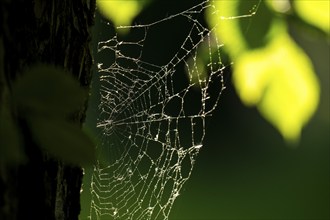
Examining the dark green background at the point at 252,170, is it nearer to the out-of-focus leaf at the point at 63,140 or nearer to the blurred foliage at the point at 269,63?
the blurred foliage at the point at 269,63

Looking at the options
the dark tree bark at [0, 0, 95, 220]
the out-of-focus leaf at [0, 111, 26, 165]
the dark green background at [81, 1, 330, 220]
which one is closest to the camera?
the out-of-focus leaf at [0, 111, 26, 165]

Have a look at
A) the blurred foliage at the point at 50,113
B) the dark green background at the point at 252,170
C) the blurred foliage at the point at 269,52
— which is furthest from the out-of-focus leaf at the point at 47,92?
the dark green background at the point at 252,170

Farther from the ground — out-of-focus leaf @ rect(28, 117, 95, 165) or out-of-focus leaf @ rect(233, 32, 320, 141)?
out-of-focus leaf @ rect(233, 32, 320, 141)

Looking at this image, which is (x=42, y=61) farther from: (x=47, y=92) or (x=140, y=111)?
(x=140, y=111)

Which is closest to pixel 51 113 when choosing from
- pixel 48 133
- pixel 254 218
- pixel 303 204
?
pixel 48 133

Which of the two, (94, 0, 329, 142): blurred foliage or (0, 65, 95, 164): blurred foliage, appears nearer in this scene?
(0, 65, 95, 164): blurred foliage

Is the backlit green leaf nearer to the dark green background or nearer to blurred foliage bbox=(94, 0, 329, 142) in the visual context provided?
blurred foliage bbox=(94, 0, 329, 142)

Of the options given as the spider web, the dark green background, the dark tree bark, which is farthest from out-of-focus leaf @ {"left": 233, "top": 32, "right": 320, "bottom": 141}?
the dark green background
